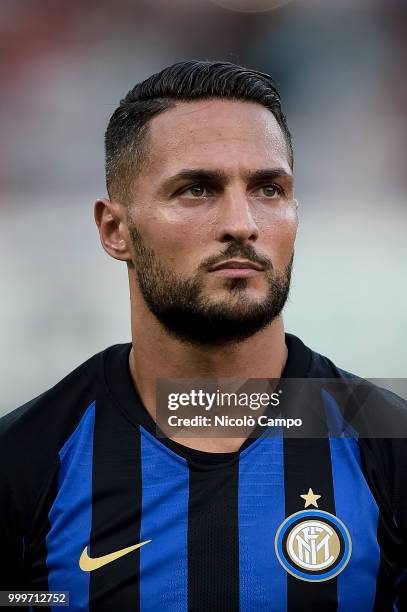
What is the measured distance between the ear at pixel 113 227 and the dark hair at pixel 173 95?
0.12 feet

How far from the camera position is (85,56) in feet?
18.4

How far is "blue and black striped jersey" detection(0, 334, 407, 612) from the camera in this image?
5.57 feet

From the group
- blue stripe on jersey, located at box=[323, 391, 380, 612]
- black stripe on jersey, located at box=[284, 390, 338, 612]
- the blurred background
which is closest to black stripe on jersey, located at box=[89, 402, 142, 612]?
black stripe on jersey, located at box=[284, 390, 338, 612]

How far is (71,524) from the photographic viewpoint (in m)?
1.79

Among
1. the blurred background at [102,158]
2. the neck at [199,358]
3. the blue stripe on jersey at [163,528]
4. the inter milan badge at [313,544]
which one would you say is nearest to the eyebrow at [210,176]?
the neck at [199,358]

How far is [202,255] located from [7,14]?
4332 millimetres

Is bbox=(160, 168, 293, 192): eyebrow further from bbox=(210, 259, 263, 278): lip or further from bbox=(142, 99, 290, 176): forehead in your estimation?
bbox=(210, 259, 263, 278): lip

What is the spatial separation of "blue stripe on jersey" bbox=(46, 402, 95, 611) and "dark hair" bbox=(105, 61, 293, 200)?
0.73m

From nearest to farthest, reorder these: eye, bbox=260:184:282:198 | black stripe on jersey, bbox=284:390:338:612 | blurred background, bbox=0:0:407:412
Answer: black stripe on jersey, bbox=284:390:338:612
eye, bbox=260:184:282:198
blurred background, bbox=0:0:407:412

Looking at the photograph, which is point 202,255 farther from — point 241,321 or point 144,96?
point 144,96

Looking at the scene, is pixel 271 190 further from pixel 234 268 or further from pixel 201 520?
pixel 201 520

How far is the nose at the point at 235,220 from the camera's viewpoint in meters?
1.75

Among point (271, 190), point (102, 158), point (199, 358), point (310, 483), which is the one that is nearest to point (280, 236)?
point (271, 190)

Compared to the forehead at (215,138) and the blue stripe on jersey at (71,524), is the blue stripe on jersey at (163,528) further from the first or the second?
the forehead at (215,138)
